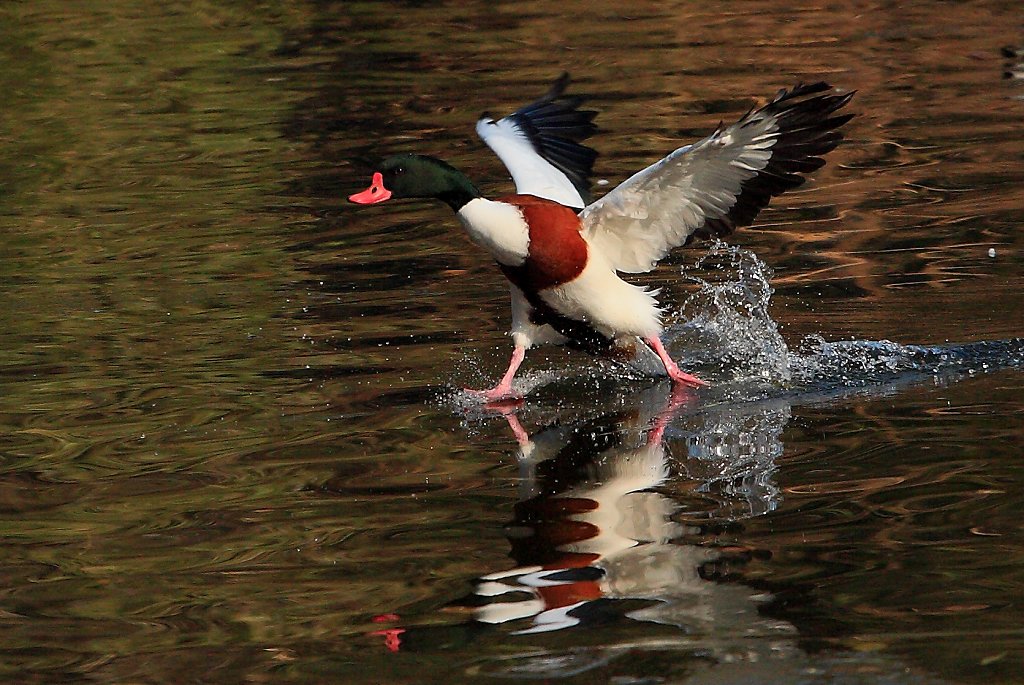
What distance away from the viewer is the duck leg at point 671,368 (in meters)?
7.26

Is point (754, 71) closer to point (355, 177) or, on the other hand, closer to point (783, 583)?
point (355, 177)

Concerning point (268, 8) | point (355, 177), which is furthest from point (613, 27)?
point (355, 177)

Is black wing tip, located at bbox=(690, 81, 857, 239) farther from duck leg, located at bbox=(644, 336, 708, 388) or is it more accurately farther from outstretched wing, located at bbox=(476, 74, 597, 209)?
outstretched wing, located at bbox=(476, 74, 597, 209)

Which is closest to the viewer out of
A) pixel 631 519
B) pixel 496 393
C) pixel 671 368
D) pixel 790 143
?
pixel 631 519

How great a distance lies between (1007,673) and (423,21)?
16423 millimetres

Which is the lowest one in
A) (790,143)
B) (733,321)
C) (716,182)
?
(733,321)

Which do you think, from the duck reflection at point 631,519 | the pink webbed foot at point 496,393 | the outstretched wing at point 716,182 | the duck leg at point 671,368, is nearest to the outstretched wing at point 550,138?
the outstretched wing at point 716,182

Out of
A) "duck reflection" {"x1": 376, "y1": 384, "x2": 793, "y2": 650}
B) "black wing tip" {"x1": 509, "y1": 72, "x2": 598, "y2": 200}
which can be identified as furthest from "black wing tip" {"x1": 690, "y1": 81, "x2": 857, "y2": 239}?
"black wing tip" {"x1": 509, "y1": 72, "x2": 598, "y2": 200}

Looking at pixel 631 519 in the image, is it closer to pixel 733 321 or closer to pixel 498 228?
pixel 498 228

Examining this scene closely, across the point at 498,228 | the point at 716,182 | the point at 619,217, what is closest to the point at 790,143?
the point at 716,182

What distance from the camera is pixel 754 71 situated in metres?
15.1

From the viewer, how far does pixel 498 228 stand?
6.93 metres

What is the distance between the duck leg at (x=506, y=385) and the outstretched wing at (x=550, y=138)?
4.57 ft

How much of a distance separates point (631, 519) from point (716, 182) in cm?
219
